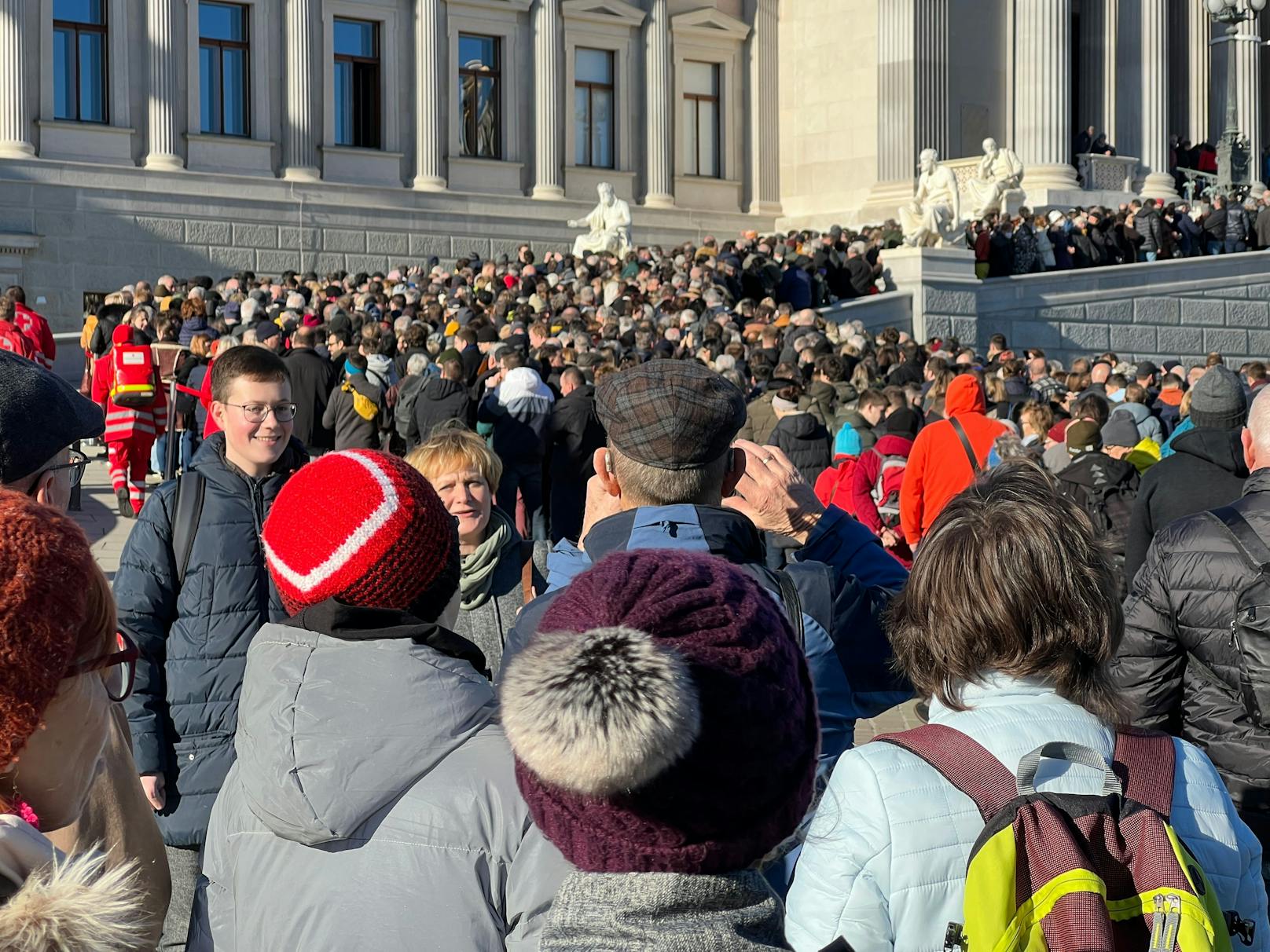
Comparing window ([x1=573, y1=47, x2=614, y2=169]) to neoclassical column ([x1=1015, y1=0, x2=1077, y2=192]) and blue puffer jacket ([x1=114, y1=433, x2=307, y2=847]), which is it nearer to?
neoclassical column ([x1=1015, y1=0, x2=1077, y2=192])

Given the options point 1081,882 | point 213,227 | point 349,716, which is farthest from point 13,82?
point 1081,882

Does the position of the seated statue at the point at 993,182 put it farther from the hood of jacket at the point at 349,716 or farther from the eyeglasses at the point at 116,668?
the eyeglasses at the point at 116,668

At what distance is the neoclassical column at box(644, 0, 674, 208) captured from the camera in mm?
36219

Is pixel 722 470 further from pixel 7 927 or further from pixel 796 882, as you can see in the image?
pixel 7 927

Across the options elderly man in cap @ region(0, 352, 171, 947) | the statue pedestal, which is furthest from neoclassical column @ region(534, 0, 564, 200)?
elderly man in cap @ region(0, 352, 171, 947)

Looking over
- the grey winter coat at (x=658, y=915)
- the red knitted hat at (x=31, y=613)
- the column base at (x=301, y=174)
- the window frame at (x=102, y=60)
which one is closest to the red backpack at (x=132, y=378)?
the red knitted hat at (x=31, y=613)

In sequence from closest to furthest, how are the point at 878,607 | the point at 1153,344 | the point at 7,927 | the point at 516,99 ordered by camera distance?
the point at 7,927 < the point at 878,607 < the point at 1153,344 < the point at 516,99

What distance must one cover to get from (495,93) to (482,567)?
31.9 meters

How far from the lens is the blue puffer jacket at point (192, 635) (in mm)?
3727

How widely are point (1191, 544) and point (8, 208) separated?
1072 inches

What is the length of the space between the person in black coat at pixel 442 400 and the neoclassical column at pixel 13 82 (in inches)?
768

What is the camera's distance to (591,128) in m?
36.1

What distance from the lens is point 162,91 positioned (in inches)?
1195

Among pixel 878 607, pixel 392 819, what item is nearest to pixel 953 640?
pixel 878 607
